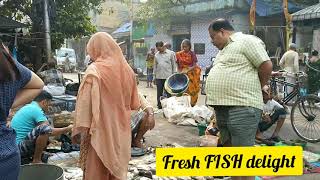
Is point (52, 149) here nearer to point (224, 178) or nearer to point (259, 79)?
point (224, 178)

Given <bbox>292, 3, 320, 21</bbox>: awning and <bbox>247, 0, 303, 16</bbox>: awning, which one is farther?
<bbox>247, 0, 303, 16</bbox>: awning

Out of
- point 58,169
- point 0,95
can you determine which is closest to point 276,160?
point 58,169

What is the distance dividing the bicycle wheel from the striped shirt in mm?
3793

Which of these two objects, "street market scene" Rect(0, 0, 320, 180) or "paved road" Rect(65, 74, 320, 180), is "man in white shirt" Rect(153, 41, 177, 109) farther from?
"paved road" Rect(65, 74, 320, 180)

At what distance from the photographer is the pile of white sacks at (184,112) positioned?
326 inches

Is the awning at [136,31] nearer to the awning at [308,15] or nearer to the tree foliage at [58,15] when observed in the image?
the tree foliage at [58,15]

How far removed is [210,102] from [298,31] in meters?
11.3

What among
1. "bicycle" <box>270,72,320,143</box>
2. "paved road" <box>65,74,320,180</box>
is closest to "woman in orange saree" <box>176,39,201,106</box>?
"paved road" <box>65,74,320,180</box>

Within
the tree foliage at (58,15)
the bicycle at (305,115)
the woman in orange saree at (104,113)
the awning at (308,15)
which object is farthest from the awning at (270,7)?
the woman in orange saree at (104,113)

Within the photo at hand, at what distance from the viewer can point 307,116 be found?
23.8 ft

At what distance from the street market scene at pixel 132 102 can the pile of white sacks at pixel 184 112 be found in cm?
2

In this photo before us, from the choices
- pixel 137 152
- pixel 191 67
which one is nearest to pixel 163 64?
pixel 191 67

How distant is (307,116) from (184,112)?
2.46 meters

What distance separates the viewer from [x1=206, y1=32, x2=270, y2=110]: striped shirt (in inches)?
145
